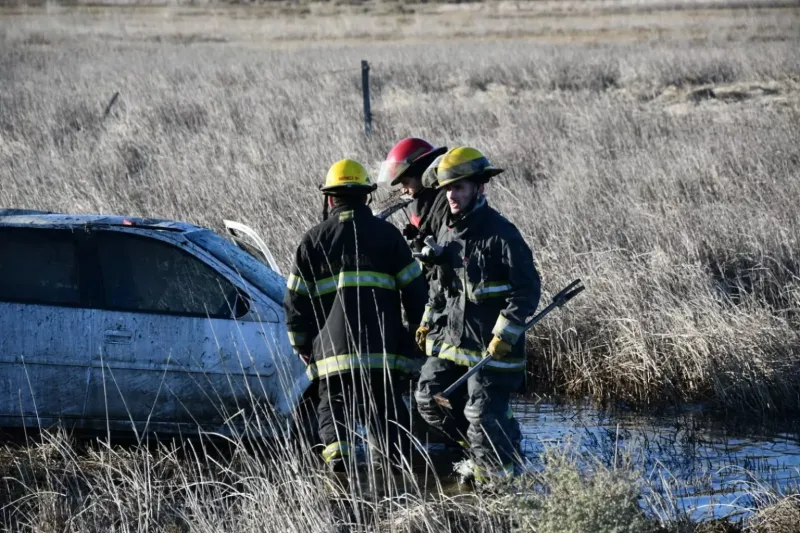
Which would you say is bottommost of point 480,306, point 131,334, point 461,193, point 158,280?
point 131,334

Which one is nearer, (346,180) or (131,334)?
(346,180)

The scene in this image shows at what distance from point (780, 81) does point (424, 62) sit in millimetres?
A: 8582

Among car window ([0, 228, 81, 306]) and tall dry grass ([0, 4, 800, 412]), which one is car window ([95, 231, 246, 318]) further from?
tall dry grass ([0, 4, 800, 412])

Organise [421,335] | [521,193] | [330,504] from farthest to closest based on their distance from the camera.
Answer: [521,193]
[421,335]
[330,504]

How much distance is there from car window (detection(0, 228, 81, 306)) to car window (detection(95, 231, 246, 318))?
0.18m

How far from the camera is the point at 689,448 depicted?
20.8ft

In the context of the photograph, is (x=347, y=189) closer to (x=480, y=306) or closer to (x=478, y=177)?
(x=478, y=177)

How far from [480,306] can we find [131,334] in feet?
6.49

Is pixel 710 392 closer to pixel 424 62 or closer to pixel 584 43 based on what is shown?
pixel 424 62

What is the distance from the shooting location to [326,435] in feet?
18.3

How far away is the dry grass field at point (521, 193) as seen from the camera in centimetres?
477

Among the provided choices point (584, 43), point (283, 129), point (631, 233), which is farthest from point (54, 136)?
point (584, 43)

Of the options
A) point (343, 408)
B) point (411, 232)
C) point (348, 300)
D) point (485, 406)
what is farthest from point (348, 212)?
point (485, 406)

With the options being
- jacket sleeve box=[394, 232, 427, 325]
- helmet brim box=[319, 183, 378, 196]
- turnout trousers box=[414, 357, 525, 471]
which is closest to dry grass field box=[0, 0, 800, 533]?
turnout trousers box=[414, 357, 525, 471]
